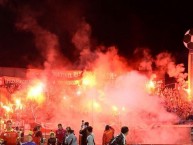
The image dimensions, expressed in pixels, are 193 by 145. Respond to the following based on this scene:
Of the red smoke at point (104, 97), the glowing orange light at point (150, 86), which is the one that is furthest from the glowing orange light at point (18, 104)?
the glowing orange light at point (150, 86)

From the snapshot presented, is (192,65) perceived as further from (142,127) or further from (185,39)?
(142,127)

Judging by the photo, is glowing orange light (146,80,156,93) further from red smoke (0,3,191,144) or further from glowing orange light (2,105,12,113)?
glowing orange light (2,105,12,113)

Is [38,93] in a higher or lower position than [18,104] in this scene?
higher

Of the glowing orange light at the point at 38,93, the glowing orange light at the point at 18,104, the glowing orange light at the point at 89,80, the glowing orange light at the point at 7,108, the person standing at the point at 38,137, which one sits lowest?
the person standing at the point at 38,137

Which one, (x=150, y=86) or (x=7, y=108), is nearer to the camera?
(x=150, y=86)

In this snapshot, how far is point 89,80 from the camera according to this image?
24.9m

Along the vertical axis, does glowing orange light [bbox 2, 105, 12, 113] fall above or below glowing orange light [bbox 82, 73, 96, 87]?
below

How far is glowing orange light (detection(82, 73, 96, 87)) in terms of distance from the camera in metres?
24.2

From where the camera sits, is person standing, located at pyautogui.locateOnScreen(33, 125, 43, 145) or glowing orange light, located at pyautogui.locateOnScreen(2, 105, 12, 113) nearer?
person standing, located at pyautogui.locateOnScreen(33, 125, 43, 145)

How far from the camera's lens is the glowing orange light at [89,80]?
24.2m

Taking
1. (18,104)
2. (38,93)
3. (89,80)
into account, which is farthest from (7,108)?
(89,80)

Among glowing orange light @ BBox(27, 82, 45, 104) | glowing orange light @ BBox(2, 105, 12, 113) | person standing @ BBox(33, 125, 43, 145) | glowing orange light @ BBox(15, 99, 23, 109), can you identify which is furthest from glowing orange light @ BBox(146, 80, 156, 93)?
person standing @ BBox(33, 125, 43, 145)

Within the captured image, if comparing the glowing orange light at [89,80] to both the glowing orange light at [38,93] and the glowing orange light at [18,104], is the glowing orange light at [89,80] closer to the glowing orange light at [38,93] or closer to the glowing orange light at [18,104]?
the glowing orange light at [38,93]

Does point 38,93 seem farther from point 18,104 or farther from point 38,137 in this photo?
point 38,137
